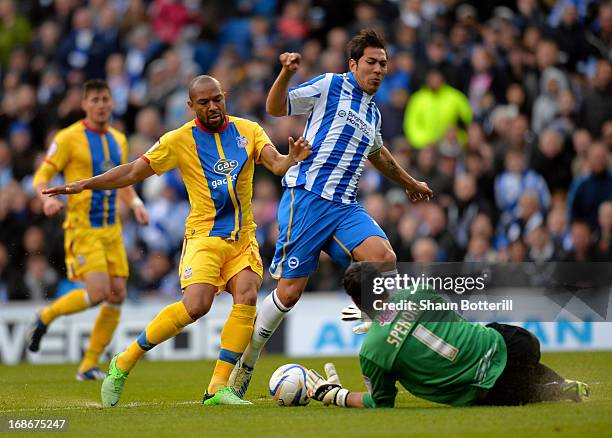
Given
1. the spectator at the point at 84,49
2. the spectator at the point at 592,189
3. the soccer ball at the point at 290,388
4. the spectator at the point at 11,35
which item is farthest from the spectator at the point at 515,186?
the spectator at the point at 11,35

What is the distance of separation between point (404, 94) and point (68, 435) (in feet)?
36.5

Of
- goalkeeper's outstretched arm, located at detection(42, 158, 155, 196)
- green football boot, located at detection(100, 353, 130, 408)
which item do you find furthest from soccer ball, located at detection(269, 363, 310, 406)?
goalkeeper's outstretched arm, located at detection(42, 158, 155, 196)

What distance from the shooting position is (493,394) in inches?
307

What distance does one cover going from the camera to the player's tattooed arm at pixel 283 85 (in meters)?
8.34

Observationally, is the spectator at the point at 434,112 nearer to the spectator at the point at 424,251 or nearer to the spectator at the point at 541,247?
the spectator at the point at 424,251

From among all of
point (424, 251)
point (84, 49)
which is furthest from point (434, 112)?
point (84, 49)

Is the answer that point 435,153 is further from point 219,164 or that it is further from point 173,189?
point 219,164

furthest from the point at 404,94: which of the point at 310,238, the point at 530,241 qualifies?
the point at 310,238

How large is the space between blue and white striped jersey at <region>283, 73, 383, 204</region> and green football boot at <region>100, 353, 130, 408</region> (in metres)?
2.09

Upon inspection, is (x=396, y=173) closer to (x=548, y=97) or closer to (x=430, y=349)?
(x=430, y=349)

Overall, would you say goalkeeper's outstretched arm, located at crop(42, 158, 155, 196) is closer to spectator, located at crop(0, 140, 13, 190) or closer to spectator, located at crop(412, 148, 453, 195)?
spectator, located at crop(412, 148, 453, 195)

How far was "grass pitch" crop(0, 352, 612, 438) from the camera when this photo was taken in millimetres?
6680

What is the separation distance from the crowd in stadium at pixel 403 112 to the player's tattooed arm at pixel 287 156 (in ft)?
20.3

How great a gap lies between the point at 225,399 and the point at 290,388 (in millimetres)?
545
